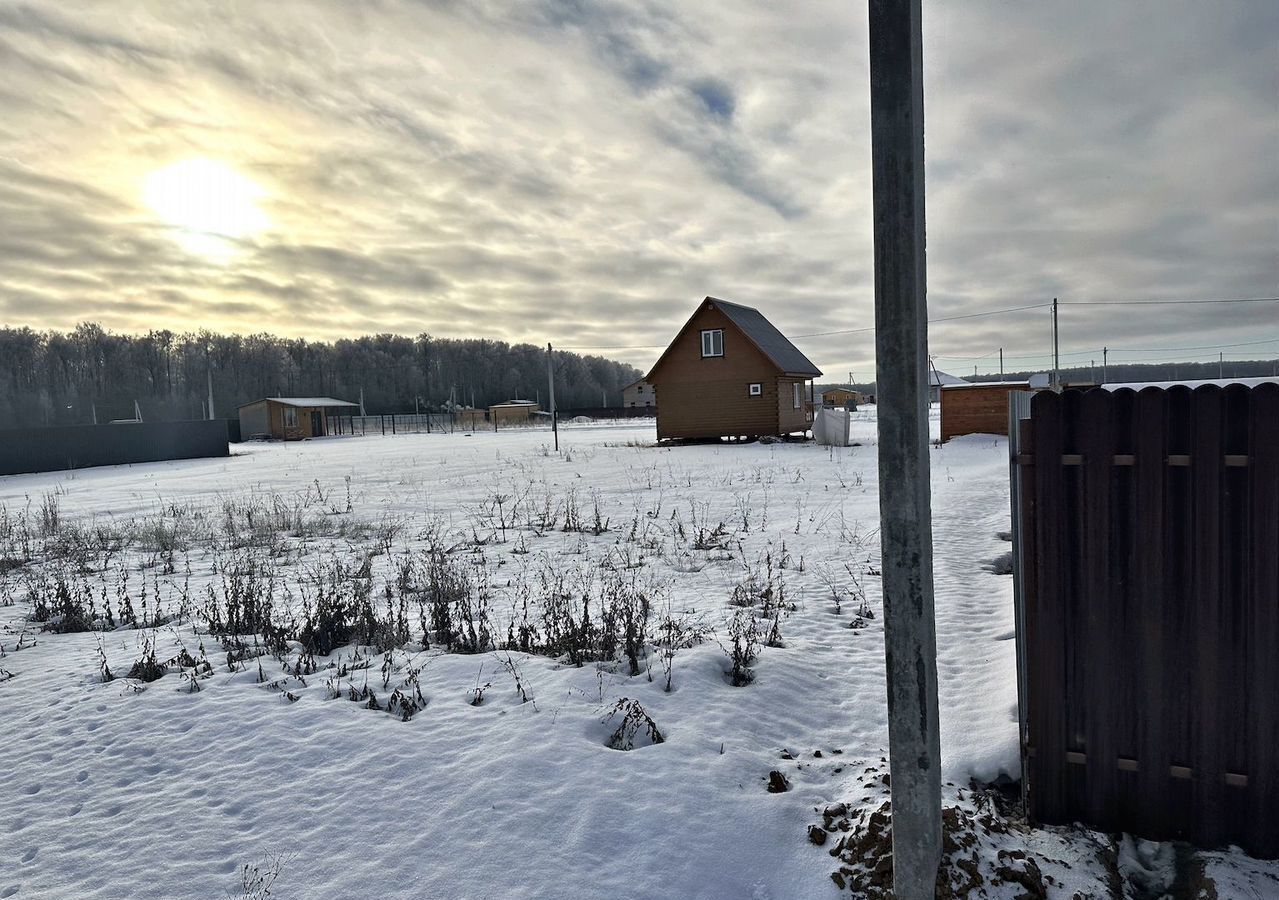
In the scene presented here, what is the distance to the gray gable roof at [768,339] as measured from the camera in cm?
3000

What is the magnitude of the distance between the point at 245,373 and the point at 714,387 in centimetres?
10235

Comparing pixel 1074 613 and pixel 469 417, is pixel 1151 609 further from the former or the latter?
pixel 469 417

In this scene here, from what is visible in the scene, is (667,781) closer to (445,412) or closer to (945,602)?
(945,602)

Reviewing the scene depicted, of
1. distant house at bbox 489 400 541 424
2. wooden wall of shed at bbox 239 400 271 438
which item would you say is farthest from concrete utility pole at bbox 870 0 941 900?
distant house at bbox 489 400 541 424

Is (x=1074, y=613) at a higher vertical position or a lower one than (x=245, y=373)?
lower

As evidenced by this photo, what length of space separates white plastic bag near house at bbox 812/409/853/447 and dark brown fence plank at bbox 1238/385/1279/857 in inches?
975

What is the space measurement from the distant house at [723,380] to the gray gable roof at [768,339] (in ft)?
0.21

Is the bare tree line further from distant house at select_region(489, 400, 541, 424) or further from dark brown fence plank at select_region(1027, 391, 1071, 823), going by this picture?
dark brown fence plank at select_region(1027, 391, 1071, 823)

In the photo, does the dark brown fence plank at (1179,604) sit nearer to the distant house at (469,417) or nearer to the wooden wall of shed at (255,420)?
the wooden wall of shed at (255,420)

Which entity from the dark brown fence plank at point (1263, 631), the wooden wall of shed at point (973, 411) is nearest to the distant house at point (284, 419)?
the wooden wall of shed at point (973, 411)

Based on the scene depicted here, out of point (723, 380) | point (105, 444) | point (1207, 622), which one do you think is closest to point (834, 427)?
point (723, 380)

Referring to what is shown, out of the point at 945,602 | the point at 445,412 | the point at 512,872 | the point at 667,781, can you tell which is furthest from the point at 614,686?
the point at 445,412

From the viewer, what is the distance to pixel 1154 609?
9.53 feet

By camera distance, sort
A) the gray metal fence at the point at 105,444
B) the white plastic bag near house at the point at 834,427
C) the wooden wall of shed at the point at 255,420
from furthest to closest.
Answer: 1. the wooden wall of shed at the point at 255,420
2. the white plastic bag near house at the point at 834,427
3. the gray metal fence at the point at 105,444
